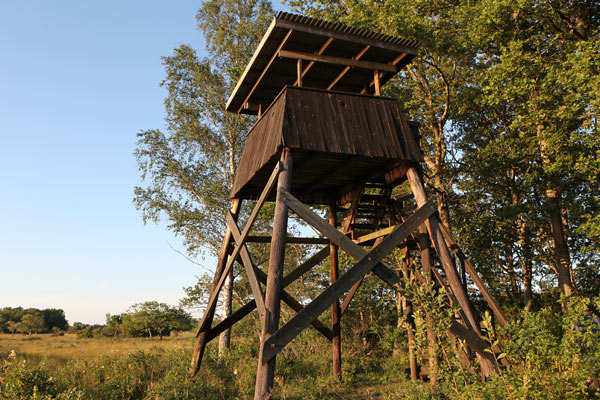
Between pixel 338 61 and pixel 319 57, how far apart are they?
448mm

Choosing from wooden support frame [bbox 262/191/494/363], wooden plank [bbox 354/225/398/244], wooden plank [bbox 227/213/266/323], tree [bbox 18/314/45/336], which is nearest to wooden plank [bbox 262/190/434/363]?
wooden support frame [bbox 262/191/494/363]

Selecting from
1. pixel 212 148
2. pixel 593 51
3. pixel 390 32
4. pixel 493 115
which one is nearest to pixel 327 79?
pixel 390 32

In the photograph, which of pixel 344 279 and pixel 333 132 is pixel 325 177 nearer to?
pixel 333 132

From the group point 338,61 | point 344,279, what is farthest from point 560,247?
point 344,279

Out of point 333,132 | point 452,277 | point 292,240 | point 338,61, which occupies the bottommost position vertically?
point 452,277

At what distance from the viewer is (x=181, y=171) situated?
19.5 meters

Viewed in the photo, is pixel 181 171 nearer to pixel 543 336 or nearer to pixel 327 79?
pixel 327 79

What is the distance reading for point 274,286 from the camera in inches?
270

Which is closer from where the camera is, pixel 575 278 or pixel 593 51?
pixel 593 51

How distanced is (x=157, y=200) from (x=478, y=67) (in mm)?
15909

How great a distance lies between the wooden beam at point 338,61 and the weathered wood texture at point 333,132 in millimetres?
880

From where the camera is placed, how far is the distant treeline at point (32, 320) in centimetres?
5824

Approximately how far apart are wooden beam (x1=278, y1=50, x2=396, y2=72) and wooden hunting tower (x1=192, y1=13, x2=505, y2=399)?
0.03 meters

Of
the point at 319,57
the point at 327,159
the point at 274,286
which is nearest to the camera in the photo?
the point at 274,286
